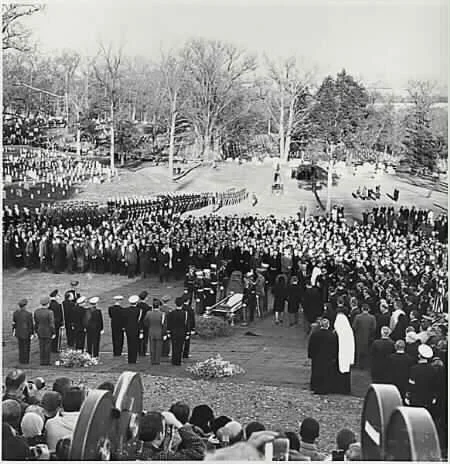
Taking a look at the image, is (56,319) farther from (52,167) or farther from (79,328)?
(52,167)

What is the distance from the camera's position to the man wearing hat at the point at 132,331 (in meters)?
9.62

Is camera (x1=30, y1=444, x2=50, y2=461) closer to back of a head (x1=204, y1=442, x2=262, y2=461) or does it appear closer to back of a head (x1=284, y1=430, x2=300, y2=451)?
back of a head (x1=204, y1=442, x2=262, y2=461)

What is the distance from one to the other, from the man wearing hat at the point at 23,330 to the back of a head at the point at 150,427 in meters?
4.87

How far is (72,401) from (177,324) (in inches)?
164

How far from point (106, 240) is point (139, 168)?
1895 millimetres

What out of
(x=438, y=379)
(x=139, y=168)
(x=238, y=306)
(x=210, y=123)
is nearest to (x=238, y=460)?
(x=438, y=379)

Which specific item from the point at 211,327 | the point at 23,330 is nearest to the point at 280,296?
the point at 211,327

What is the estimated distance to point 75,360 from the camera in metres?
9.34

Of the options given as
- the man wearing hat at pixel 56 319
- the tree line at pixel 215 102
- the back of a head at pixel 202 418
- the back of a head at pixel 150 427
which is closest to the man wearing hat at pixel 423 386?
the back of a head at pixel 202 418

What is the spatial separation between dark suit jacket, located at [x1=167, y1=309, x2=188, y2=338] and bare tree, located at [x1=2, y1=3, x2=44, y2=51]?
3.96 m

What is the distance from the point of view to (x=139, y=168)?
12.7m

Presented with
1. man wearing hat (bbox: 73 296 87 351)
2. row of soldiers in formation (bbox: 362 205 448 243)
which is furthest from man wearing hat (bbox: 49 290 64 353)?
row of soldiers in formation (bbox: 362 205 448 243)

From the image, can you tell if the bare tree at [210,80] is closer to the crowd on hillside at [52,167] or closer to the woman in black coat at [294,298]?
the crowd on hillside at [52,167]

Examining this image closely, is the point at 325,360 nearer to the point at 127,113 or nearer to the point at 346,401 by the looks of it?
the point at 346,401
